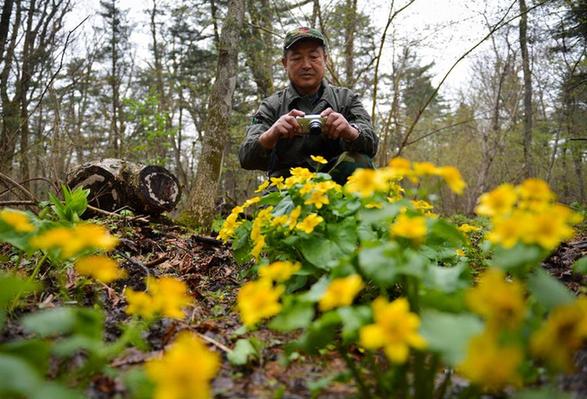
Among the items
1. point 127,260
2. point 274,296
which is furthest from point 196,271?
point 274,296

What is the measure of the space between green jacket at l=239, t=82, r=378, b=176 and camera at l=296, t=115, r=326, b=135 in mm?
389

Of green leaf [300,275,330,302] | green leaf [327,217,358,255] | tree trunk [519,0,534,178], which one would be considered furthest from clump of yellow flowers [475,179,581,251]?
tree trunk [519,0,534,178]

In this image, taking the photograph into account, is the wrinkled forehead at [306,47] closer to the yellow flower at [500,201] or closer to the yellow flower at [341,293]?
the yellow flower at [500,201]

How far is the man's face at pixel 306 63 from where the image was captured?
3.19 meters

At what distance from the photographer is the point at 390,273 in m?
Result: 0.92

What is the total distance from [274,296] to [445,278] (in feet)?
1.42

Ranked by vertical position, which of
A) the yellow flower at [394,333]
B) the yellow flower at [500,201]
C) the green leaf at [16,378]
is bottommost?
the green leaf at [16,378]

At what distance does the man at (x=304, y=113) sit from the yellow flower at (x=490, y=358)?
214 cm

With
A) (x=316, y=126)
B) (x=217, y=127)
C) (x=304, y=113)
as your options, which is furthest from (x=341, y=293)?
(x=217, y=127)

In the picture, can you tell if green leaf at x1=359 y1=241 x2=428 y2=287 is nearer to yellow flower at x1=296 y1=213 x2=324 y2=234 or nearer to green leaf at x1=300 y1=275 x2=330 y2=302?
green leaf at x1=300 y1=275 x2=330 y2=302

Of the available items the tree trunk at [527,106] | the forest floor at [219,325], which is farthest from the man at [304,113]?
the tree trunk at [527,106]

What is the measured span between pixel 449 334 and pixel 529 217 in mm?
330

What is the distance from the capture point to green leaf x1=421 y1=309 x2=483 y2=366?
647 millimetres

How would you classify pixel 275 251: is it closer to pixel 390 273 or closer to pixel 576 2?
pixel 390 273
